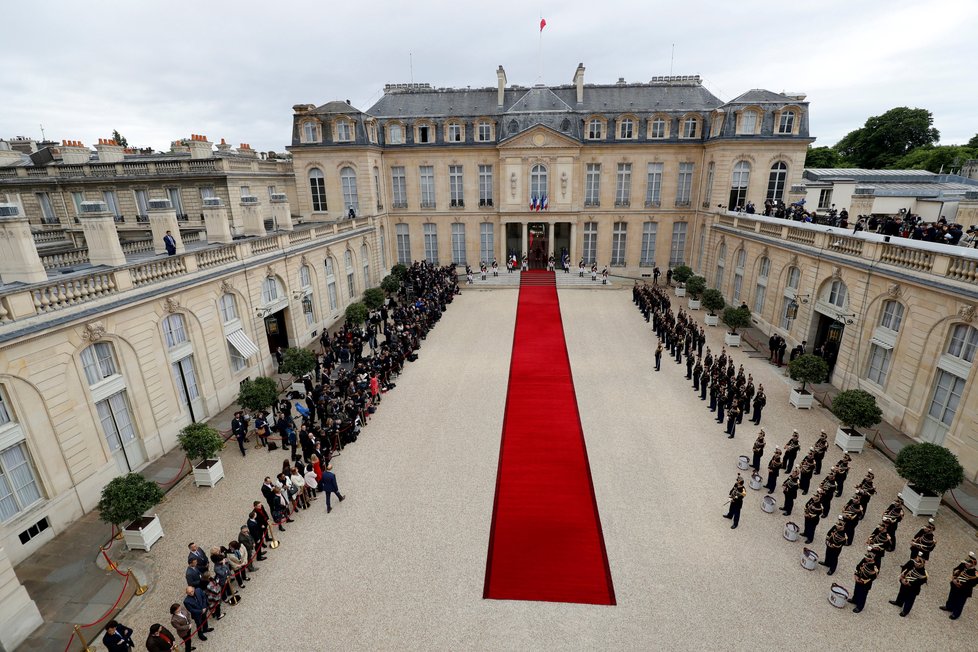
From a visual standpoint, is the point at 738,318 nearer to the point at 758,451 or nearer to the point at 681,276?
the point at 681,276

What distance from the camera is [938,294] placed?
541 inches

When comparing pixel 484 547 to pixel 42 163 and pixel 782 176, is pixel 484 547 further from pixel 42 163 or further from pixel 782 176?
pixel 42 163

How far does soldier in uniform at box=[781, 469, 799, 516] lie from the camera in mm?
11469

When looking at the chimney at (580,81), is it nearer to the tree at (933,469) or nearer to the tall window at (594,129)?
the tall window at (594,129)

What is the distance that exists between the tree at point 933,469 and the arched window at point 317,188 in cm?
3477

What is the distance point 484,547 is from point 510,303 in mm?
21740

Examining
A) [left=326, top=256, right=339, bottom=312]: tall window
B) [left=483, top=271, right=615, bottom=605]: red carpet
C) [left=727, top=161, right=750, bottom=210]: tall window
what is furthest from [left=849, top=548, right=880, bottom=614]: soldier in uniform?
[left=727, top=161, right=750, bottom=210]: tall window

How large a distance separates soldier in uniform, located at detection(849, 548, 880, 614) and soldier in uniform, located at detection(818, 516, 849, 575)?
608 mm

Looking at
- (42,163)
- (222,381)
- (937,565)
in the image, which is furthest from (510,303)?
(42,163)

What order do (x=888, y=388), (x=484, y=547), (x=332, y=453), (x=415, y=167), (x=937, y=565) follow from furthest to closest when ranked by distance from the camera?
(x=415, y=167), (x=888, y=388), (x=332, y=453), (x=484, y=547), (x=937, y=565)

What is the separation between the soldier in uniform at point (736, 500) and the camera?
36.0 feet

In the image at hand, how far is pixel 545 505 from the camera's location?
12320 millimetres

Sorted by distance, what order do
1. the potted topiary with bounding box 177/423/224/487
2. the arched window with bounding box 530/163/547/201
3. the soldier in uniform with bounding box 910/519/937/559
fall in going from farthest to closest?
the arched window with bounding box 530/163/547/201
the potted topiary with bounding box 177/423/224/487
the soldier in uniform with bounding box 910/519/937/559

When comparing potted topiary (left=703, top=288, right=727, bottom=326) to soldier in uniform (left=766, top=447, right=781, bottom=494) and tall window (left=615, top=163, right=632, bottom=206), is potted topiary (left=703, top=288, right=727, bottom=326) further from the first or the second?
soldier in uniform (left=766, top=447, right=781, bottom=494)
